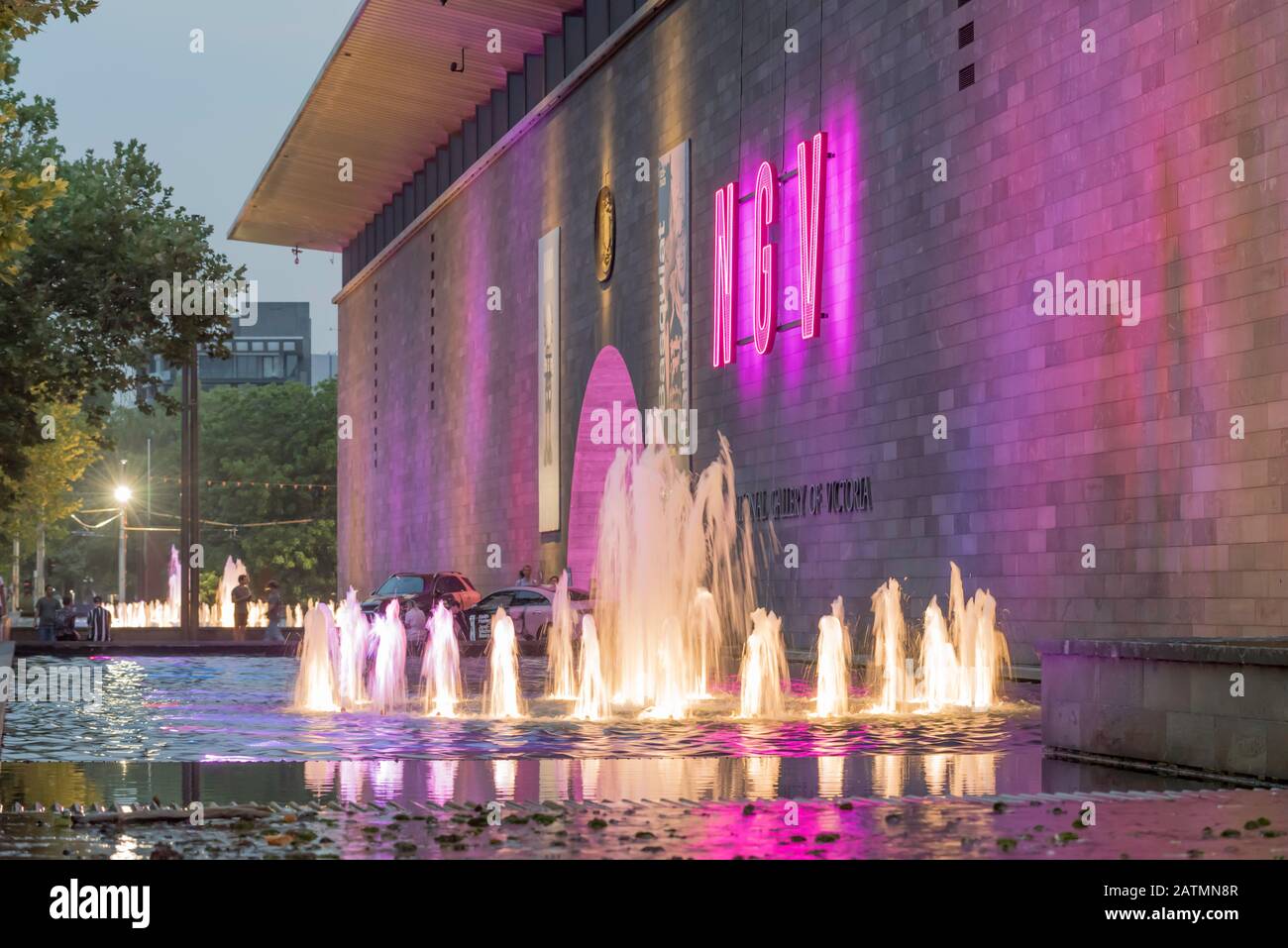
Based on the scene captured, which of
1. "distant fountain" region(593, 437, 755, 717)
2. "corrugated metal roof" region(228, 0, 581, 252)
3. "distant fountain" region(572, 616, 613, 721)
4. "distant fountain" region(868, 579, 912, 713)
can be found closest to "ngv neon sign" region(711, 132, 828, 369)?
"distant fountain" region(593, 437, 755, 717)

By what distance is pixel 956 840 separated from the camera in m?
7.73

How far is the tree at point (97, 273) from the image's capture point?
33281 mm

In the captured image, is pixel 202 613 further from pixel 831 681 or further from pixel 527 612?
pixel 831 681

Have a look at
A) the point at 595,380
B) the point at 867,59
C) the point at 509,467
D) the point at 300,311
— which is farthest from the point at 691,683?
the point at 300,311

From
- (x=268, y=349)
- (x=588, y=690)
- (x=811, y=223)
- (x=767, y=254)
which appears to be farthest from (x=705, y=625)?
(x=268, y=349)

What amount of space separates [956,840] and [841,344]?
20.2 meters

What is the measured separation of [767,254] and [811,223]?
5.82 ft

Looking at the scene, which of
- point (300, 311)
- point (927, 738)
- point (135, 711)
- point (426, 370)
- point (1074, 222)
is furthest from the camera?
point (300, 311)

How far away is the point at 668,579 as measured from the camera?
78.6 feet

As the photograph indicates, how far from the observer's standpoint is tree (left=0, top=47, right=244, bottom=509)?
109 ft

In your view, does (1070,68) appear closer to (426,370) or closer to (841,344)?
(841,344)

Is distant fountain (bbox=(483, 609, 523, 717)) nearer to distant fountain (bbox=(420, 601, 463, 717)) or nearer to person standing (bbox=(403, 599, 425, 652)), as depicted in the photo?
distant fountain (bbox=(420, 601, 463, 717))

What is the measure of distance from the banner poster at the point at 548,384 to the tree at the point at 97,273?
923cm

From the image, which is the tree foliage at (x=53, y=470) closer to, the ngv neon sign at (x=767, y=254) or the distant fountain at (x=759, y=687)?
the ngv neon sign at (x=767, y=254)
